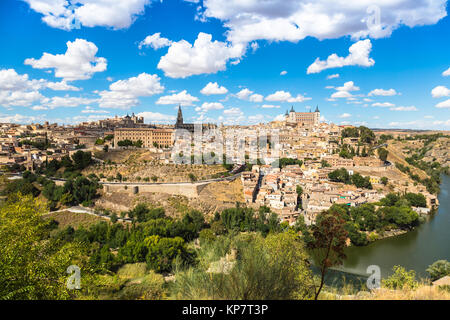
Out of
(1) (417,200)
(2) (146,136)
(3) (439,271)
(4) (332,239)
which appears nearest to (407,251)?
(3) (439,271)

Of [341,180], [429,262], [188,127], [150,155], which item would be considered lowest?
[429,262]

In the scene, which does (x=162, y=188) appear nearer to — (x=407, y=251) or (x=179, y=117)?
(x=407, y=251)

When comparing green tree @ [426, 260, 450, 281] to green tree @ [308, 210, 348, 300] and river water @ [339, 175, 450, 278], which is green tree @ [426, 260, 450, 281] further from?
green tree @ [308, 210, 348, 300]

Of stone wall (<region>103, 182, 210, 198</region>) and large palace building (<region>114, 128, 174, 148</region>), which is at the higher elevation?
large palace building (<region>114, 128, 174, 148</region>)

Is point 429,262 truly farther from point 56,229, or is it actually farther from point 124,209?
point 56,229

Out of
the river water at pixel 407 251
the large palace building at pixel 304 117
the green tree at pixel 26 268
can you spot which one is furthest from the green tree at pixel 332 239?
the large palace building at pixel 304 117

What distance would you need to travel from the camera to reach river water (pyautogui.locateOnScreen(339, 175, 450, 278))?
36.8 feet

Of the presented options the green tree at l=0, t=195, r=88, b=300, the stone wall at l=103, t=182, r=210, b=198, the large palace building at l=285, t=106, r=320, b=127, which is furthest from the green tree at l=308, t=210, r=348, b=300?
the large palace building at l=285, t=106, r=320, b=127

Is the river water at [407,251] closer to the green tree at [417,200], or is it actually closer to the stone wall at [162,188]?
the green tree at [417,200]

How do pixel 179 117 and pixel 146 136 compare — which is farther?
pixel 179 117

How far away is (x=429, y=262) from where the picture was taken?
1159 centimetres

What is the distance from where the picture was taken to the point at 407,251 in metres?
12.7

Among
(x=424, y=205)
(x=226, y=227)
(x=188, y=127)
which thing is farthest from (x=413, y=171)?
(x=188, y=127)

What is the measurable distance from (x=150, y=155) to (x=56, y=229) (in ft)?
36.9
